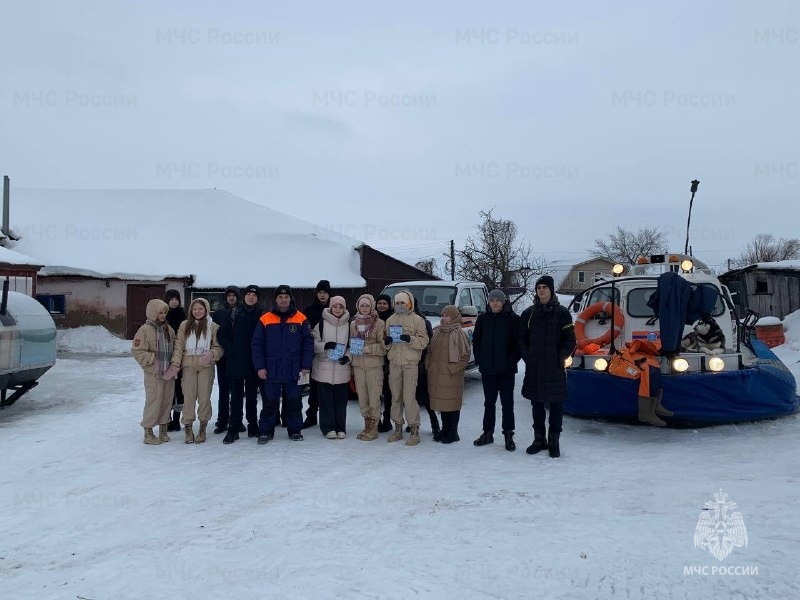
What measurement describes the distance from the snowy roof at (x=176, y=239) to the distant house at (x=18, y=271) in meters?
2.91

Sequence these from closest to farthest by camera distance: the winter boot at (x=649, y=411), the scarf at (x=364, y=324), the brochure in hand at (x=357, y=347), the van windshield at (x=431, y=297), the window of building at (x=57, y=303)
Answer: the winter boot at (x=649, y=411) → the brochure in hand at (x=357, y=347) → the scarf at (x=364, y=324) → the van windshield at (x=431, y=297) → the window of building at (x=57, y=303)

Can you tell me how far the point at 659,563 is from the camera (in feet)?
12.5

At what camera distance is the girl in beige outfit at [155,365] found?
7.02 m

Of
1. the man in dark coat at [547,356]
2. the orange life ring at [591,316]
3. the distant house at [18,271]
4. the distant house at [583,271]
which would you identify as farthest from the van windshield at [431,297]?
the distant house at [583,271]

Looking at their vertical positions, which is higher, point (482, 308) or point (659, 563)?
point (482, 308)

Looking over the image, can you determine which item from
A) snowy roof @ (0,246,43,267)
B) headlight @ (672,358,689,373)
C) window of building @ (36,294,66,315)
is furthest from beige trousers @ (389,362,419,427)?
window of building @ (36,294,66,315)

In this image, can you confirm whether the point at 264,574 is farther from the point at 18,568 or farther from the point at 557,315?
the point at 557,315

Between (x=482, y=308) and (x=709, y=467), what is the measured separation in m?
6.62

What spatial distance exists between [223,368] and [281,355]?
0.91 m

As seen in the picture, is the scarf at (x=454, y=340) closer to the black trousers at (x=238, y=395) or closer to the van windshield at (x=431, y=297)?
the black trousers at (x=238, y=395)

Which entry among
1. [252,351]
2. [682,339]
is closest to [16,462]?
[252,351]

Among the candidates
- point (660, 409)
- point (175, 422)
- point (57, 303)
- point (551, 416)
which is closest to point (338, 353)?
point (175, 422)

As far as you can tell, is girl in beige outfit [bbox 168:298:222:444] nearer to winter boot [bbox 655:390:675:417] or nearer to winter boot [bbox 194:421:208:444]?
winter boot [bbox 194:421:208:444]

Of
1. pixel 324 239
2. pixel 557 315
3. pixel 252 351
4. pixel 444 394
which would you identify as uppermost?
pixel 324 239
